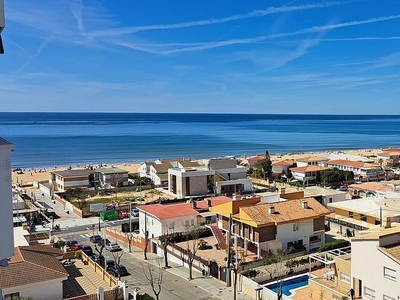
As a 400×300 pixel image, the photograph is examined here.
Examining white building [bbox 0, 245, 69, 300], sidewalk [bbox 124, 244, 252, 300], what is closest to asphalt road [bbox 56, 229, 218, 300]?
sidewalk [bbox 124, 244, 252, 300]

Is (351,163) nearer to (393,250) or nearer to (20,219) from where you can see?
(20,219)

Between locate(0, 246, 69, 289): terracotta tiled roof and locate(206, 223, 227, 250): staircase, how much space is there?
44.3 ft

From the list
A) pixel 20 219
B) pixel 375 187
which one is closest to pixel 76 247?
pixel 20 219

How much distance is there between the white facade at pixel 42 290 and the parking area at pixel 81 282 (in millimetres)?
651

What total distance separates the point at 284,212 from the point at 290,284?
7372mm

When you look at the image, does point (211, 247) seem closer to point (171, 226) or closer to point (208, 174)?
point (171, 226)

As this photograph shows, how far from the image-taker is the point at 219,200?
1737 inches

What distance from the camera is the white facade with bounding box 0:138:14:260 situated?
643 cm

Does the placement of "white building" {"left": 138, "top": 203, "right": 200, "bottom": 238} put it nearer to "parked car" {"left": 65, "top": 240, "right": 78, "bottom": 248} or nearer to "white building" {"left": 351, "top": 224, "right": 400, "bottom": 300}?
"parked car" {"left": 65, "top": 240, "right": 78, "bottom": 248}

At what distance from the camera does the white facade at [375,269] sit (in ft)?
64.7

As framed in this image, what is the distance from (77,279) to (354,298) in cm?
1580

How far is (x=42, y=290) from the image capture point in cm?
2209

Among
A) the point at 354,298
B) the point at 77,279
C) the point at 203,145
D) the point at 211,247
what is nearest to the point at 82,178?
the point at 211,247

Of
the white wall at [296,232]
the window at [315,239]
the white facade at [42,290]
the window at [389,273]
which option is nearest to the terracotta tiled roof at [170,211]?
the white wall at [296,232]
